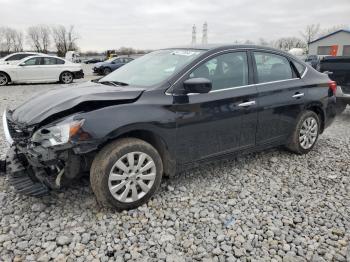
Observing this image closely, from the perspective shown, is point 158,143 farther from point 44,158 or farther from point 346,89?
point 346,89

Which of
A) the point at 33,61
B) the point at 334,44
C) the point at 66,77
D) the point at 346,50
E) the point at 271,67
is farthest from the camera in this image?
the point at 334,44

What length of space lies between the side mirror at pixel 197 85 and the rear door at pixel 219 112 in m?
0.12

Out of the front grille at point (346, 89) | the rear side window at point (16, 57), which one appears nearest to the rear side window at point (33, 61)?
the rear side window at point (16, 57)

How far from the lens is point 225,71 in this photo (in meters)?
3.66

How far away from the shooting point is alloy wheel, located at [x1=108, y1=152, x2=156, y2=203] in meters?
2.95

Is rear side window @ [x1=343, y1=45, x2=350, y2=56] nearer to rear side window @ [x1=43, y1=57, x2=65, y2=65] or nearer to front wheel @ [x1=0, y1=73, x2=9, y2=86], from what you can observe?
rear side window @ [x1=43, y1=57, x2=65, y2=65]

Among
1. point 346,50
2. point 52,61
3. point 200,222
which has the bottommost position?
point 200,222

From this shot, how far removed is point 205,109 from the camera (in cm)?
336

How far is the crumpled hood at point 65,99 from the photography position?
2887mm

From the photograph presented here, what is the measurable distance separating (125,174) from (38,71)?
43.6 ft

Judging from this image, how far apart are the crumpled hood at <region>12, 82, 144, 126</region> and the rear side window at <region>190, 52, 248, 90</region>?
79 cm

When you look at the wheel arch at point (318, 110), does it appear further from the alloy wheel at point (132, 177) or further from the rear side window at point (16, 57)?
the rear side window at point (16, 57)

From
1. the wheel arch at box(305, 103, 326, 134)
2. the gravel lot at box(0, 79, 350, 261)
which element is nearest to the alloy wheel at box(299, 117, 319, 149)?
the wheel arch at box(305, 103, 326, 134)

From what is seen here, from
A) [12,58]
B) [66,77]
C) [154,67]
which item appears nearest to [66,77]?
[66,77]
